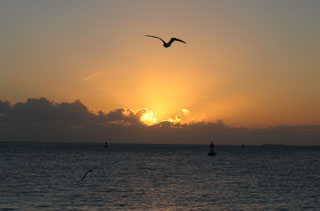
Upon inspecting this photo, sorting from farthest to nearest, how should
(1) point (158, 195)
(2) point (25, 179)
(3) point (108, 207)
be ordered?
1. (2) point (25, 179)
2. (1) point (158, 195)
3. (3) point (108, 207)

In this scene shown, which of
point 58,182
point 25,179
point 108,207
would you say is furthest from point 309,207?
point 25,179

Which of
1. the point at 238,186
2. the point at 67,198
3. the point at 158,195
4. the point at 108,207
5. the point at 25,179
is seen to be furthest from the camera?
the point at 25,179

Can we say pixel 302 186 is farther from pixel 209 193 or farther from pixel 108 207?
pixel 108 207

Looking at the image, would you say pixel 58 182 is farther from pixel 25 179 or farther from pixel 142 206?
pixel 142 206

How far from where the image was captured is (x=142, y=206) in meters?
38.3

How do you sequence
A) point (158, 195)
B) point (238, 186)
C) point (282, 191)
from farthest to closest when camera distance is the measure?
point (238, 186)
point (282, 191)
point (158, 195)

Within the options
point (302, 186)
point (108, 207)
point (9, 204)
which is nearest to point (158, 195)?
point (108, 207)

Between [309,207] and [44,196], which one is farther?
[44,196]

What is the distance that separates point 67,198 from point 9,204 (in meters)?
6.32

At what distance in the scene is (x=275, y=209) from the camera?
38000 mm

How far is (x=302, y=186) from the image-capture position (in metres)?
56.6

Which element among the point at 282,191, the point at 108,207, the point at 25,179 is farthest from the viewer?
the point at 25,179

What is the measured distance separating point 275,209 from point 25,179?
3831 centimetres

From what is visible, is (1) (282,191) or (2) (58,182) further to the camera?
(2) (58,182)
